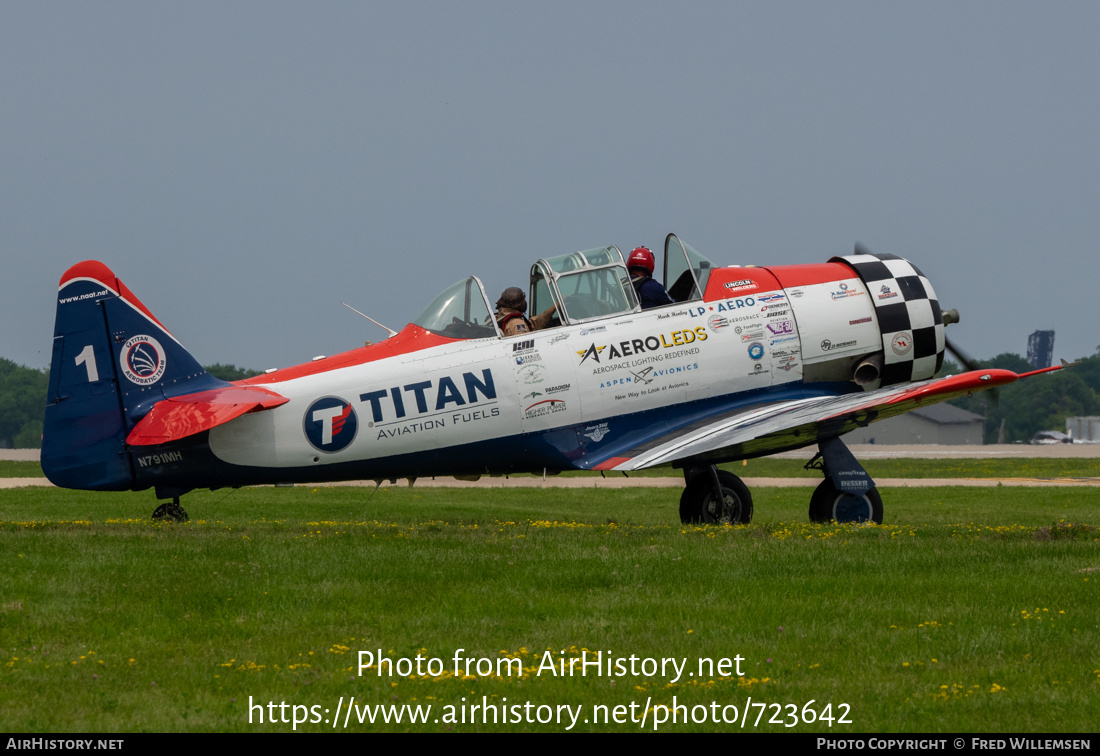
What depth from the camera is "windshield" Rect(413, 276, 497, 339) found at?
41.3 feet

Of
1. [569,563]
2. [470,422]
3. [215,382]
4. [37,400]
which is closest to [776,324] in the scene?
[470,422]

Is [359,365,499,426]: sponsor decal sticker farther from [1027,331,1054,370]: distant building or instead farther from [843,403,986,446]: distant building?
[1027,331,1054,370]: distant building

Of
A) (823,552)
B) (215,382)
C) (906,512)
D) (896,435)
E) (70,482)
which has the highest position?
(215,382)

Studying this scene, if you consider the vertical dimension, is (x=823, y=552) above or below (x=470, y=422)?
below

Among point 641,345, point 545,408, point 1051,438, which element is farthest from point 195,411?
point 1051,438

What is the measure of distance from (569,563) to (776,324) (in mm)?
5252

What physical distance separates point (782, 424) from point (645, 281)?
97.2 inches

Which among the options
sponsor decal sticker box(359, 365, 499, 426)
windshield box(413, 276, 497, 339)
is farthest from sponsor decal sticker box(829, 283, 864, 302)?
sponsor decal sticker box(359, 365, 499, 426)

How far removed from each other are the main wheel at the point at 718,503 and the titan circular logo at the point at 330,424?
4.13m

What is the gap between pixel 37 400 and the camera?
113 metres

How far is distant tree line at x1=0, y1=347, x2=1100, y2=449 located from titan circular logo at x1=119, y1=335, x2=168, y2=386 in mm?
98866

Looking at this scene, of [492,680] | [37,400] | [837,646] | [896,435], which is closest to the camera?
[492,680]

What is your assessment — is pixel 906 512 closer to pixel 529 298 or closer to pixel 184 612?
pixel 529 298

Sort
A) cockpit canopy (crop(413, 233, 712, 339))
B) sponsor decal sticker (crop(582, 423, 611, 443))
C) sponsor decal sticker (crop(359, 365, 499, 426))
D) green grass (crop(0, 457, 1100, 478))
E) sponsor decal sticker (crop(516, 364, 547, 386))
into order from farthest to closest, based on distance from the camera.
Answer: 1. green grass (crop(0, 457, 1100, 478))
2. sponsor decal sticker (crop(582, 423, 611, 443))
3. cockpit canopy (crop(413, 233, 712, 339))
4. sponsor decal sticker (crop(516, 364, 547, 386))
5. sponsor decal sticker (crop(359, 365, 499, 426))
